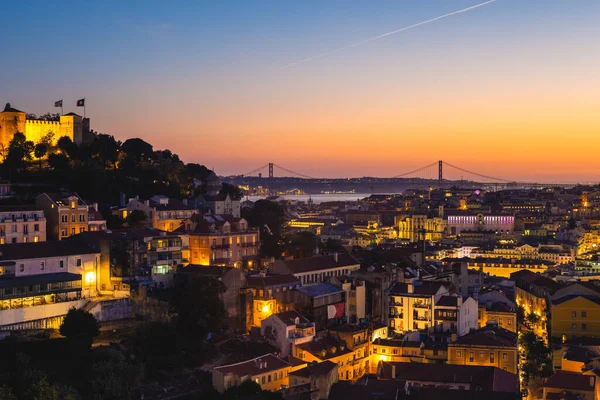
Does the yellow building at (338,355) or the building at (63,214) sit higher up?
the building at (63,214)

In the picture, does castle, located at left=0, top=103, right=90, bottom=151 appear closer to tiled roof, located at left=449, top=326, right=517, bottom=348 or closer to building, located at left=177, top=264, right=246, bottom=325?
building, located at left=177, top=264, right=246, bottom=325

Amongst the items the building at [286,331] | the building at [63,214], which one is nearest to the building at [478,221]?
the building at [63,214]

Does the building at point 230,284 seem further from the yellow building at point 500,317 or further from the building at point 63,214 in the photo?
the yellow building at point 500,317

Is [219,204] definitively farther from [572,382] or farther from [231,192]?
[572,382]

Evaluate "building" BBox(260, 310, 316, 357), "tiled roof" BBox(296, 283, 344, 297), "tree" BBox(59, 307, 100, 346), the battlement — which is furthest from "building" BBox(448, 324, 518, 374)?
the battlement

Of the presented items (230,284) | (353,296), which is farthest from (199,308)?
(353,296)
